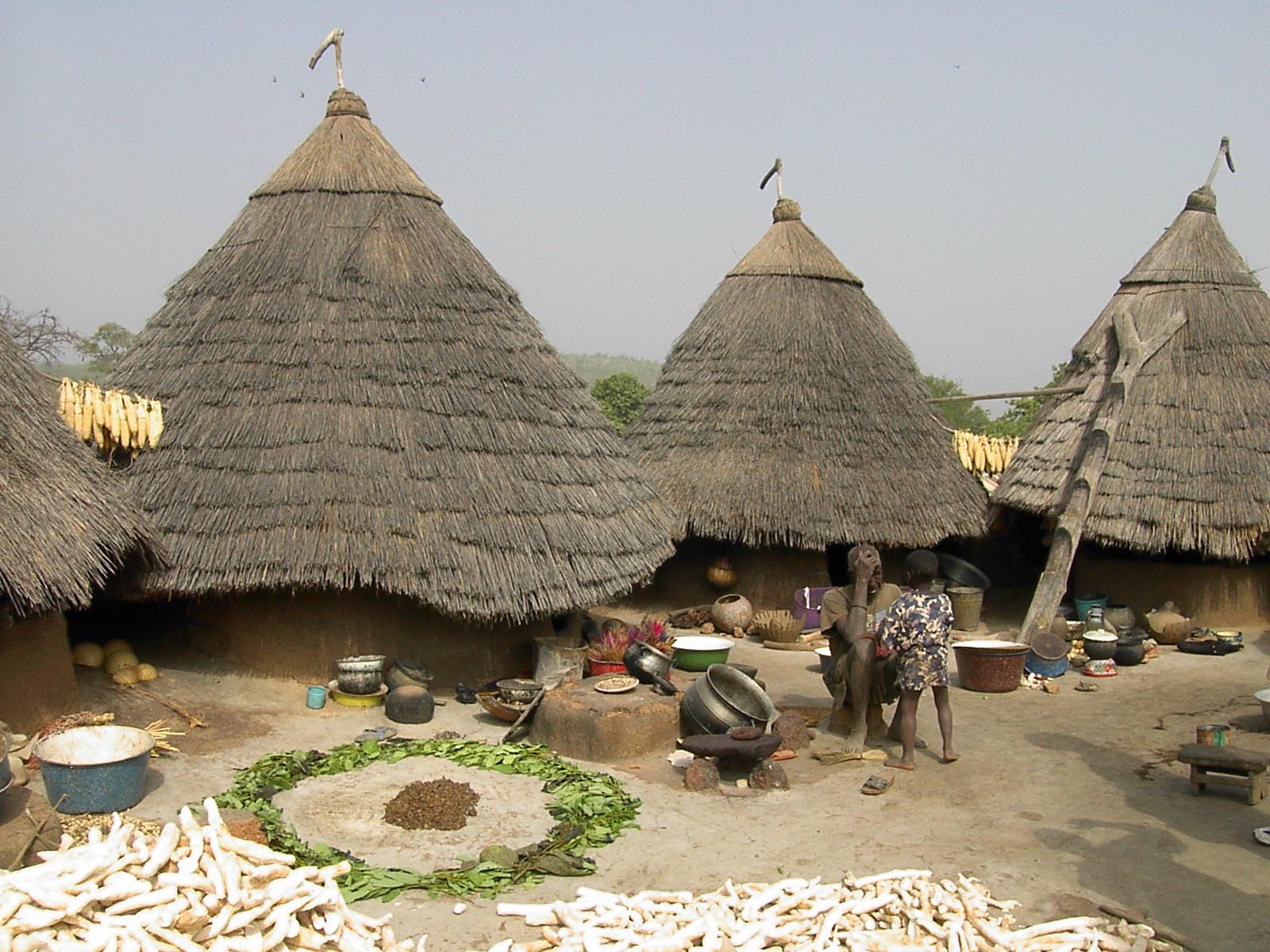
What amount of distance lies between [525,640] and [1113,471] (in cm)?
687

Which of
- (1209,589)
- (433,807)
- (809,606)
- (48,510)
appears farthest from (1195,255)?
(48,510)

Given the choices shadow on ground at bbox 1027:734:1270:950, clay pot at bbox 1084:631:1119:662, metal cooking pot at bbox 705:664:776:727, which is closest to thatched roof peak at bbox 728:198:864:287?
clay pot at bbox 1084:631:1119:662

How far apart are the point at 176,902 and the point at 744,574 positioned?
10.1 m

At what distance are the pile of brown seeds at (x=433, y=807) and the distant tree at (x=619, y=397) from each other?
19703 millimetres

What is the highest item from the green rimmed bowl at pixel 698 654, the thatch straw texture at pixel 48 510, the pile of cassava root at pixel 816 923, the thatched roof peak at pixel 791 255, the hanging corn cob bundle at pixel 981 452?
the thatched roof peak at pixel 791 255

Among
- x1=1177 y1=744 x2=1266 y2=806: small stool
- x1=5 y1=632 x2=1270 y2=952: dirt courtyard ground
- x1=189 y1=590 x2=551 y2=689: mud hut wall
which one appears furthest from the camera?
x1=189 y1=590 x2=551 y2=689: mud hut wall

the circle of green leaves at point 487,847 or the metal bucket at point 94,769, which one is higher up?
the metal bucket at point 94,769

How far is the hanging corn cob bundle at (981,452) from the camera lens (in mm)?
16119

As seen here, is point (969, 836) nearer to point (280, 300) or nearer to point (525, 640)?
point (525, 640)

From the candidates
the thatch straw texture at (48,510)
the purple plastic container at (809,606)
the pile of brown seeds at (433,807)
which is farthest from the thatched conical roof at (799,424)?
the pile of brown seeds at (433,807)

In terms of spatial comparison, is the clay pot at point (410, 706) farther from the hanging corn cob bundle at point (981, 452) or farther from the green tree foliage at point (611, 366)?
the green tree foliage at point (611, 366)

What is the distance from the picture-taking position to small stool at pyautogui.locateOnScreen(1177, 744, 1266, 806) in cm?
759

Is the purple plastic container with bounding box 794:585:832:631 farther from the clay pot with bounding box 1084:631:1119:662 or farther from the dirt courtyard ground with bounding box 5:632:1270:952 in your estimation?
the dirt courtyard ground with bounding box 5:632:1270:952

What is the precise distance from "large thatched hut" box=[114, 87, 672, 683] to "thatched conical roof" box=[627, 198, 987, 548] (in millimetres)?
2547
